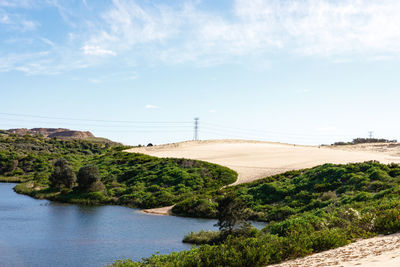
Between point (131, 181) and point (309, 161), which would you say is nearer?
point (131, 181)

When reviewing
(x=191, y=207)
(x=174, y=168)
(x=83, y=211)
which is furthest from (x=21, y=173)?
(x=191, y=207)

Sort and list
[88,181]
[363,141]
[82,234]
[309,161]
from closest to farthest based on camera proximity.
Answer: [82,234]
[88,181]
[309,161]
[363,141]

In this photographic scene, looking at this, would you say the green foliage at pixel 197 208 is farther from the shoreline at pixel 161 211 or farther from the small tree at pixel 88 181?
the small tree at pixel 88 181

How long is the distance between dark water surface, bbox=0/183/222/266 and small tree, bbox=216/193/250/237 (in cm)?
260

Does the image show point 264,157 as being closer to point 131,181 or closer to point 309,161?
point 309,161

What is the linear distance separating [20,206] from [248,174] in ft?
84.3

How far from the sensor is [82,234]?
24672 mm

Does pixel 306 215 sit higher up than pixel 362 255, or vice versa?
pixel 362 255

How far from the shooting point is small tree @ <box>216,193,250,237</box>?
2202 centimetres

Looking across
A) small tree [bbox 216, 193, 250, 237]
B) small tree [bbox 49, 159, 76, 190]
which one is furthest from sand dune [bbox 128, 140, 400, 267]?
small tree [bbox 49, 159, 76, 190]

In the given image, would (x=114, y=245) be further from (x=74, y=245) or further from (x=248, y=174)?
(x=248, y=174)

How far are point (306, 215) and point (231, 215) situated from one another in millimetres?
5592

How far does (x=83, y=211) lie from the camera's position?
34.2 meters

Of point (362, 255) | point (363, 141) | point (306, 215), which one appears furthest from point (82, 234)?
point (363, 141)
